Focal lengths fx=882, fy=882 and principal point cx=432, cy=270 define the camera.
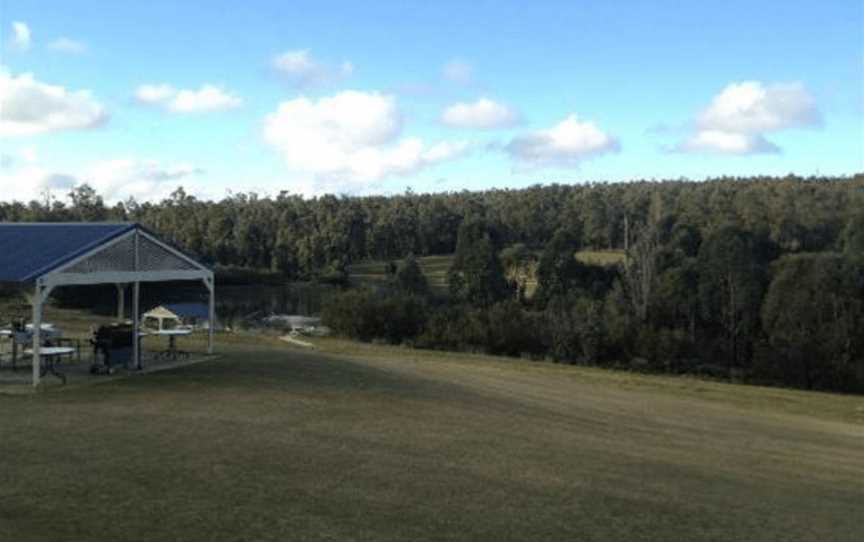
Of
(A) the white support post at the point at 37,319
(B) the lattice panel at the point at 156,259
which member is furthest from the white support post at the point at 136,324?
(A) the white support post at the point at 37,319

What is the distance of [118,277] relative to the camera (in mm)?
19344

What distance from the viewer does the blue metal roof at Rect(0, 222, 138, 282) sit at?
17109 mm

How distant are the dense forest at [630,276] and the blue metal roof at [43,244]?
31465mm

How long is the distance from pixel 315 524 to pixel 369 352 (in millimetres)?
25870

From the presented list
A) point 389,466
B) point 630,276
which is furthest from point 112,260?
point 630,276

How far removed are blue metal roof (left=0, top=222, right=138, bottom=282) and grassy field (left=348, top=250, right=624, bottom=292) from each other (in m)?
51.1

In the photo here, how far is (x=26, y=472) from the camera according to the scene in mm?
10156

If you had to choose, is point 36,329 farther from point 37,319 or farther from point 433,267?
point 433,267

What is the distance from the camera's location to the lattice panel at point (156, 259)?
20.4 meters

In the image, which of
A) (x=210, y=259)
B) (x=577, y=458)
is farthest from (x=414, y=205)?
(x=577, y=458)

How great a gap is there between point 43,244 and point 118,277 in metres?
1.66

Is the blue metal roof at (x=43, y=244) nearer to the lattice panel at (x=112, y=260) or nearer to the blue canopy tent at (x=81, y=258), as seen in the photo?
the blue canopy tent at (x=81, y=258)

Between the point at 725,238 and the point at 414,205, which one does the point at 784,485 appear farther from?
the point at 414,205

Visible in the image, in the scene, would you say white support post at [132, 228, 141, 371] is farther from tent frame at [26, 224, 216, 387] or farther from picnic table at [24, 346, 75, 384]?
picnic table at [24, 346, 75, 384]
